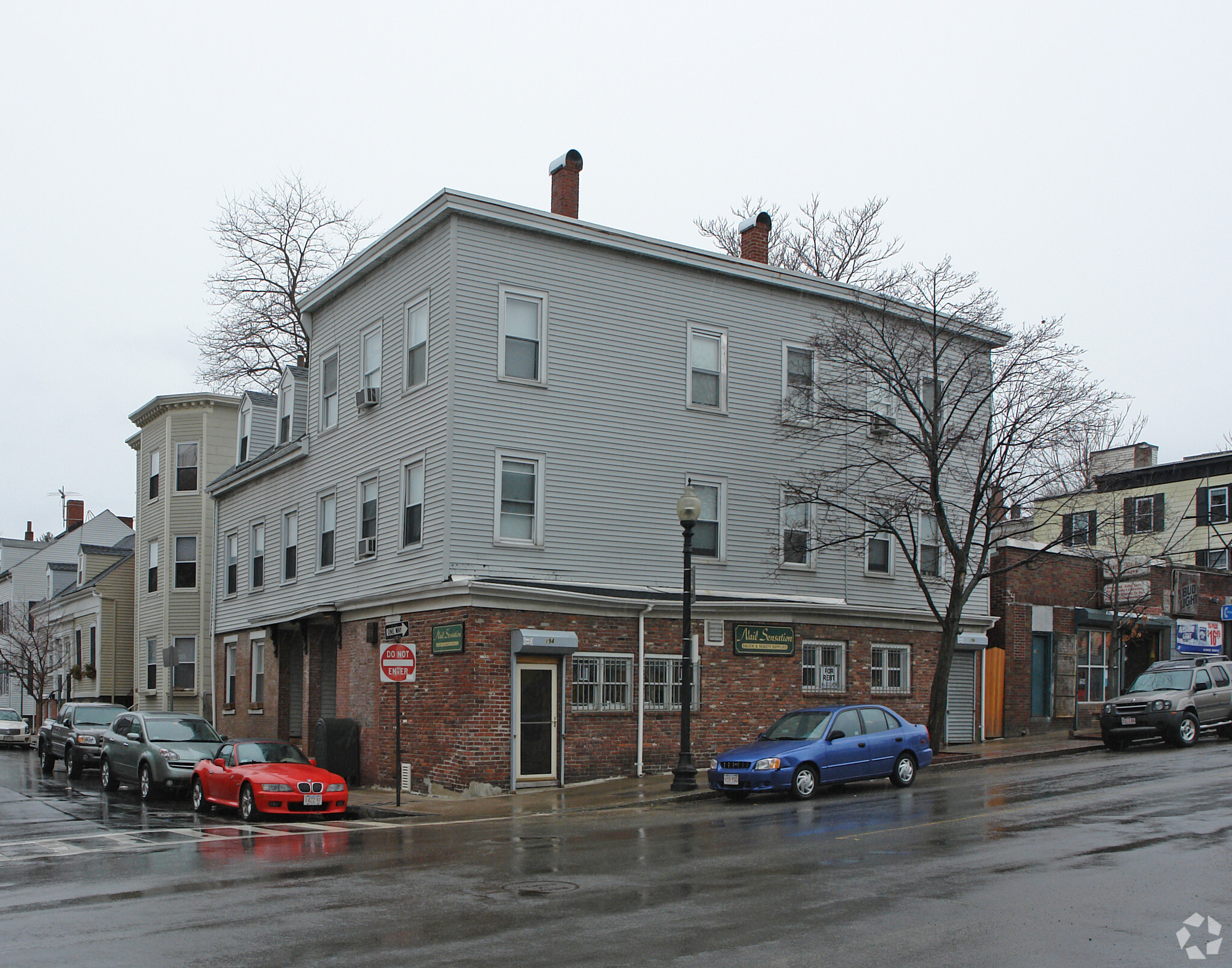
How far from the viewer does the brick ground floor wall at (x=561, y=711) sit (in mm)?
21156

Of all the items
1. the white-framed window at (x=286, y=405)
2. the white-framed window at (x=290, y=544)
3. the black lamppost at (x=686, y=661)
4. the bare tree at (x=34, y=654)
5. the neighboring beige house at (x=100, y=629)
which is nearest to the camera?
the black lamppost at (x=686, y=661)

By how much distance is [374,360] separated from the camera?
26.0 metres

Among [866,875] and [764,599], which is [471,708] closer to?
[764,599]

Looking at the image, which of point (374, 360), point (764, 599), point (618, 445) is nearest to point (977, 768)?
point (764, 599)

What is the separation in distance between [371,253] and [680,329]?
268 inches

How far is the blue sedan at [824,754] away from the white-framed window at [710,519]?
6247 mm

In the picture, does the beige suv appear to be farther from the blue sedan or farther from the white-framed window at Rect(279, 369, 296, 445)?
the white-framed window at Rect(279, 369, 296, 445)

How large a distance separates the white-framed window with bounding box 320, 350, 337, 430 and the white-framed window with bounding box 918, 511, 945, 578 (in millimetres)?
14111

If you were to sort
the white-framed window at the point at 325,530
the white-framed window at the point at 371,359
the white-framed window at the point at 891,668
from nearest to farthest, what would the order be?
1. the white-framed window at the point at 371,359
2. the white-framed window at the point at 891,668
3. the white-framed window at the point at 325,530

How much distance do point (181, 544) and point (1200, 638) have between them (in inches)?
1256

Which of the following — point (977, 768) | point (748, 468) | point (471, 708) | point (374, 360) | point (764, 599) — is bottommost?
point (977, 768)

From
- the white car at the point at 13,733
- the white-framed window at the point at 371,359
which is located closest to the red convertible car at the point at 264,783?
the white-framed window at the point at 371,359

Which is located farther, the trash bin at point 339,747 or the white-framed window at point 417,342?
the trash bin at point 339,747

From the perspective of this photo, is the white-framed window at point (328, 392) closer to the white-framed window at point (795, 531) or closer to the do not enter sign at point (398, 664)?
the do not enter sign at point (398, 664)
